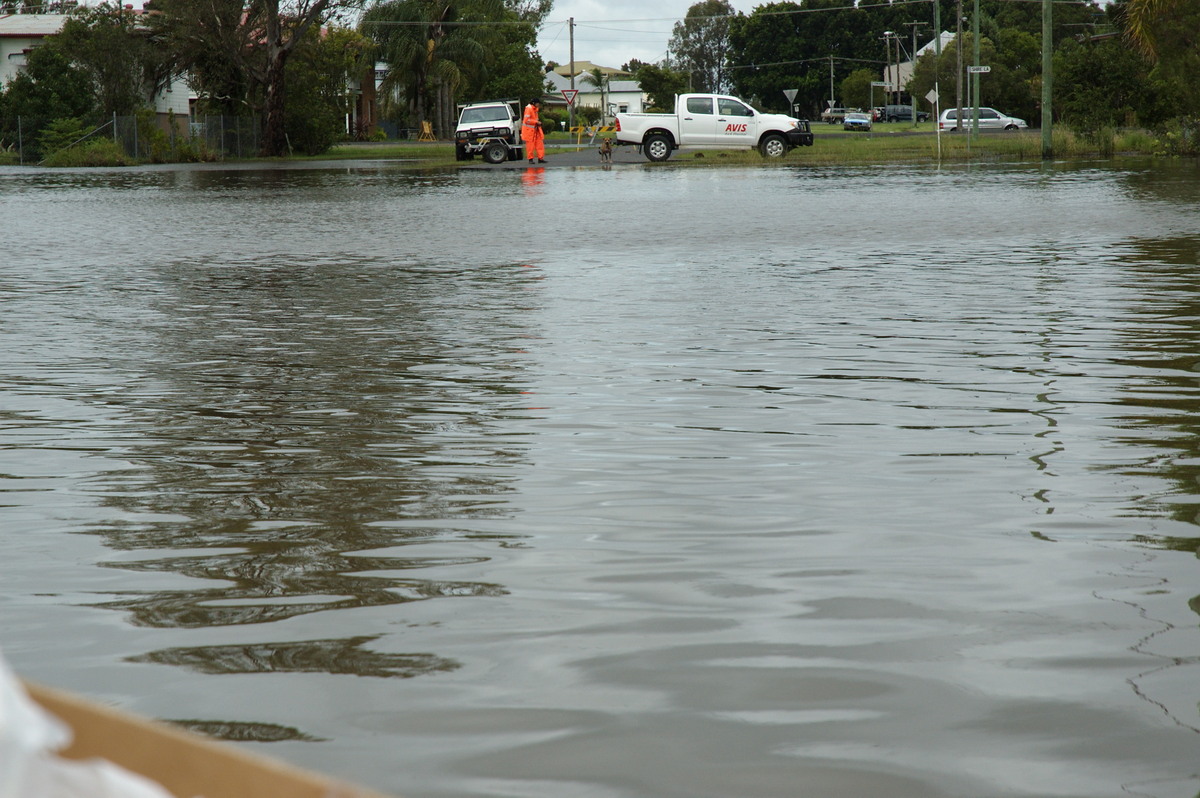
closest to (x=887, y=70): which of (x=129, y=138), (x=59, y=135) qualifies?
(x=129, y=138)

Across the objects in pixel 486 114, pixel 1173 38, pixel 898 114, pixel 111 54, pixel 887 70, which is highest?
pixel 887 70

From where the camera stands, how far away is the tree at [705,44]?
130m

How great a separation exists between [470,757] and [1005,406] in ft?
12.6

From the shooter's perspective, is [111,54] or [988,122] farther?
[988,122]

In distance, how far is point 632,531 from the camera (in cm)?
398

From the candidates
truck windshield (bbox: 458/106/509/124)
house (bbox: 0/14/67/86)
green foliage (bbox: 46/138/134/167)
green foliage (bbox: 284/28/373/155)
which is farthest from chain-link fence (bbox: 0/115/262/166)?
truck windshield (bbox: 458/106/509/124)

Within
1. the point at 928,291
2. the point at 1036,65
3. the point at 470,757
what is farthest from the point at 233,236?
the point at 1036,65

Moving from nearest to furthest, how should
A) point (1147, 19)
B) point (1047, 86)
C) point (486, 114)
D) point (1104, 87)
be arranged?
point (1147, 19) → point (1047, 86) → point (1104, 87) → point (486, 114)

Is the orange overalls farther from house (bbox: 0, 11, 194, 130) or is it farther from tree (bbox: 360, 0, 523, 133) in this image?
tree (bbox: 360, 0, 523, 133)

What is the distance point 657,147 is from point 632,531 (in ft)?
118

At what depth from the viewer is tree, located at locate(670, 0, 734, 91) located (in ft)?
426

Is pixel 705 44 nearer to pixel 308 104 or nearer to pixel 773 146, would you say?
pixel 308 104

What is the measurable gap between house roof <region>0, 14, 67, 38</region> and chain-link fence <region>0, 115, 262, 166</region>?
8.35 metres

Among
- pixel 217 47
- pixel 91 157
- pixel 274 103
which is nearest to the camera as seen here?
pixel 91 157
